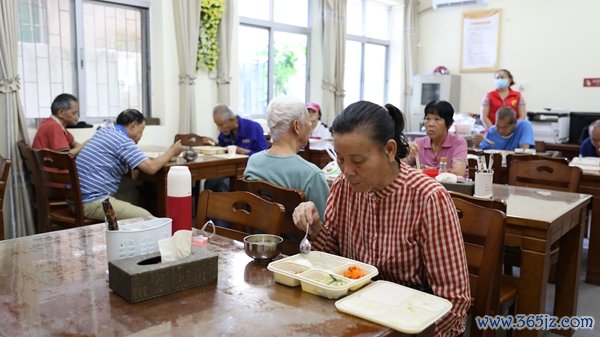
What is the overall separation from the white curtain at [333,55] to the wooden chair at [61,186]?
426 cm

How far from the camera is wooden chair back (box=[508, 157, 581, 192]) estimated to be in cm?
302

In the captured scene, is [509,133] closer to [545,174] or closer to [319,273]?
[545,174]

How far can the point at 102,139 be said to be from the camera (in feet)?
10.5

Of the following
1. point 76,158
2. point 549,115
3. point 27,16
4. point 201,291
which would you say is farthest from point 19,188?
point 549,115

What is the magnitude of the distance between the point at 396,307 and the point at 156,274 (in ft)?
1.79

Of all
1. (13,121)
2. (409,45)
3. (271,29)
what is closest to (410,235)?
(13,121)

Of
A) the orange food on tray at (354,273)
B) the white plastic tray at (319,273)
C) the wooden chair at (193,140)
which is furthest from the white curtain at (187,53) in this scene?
the orange food on tray at (354,273)

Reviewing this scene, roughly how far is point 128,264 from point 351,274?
0.53 m

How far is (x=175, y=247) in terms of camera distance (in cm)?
124

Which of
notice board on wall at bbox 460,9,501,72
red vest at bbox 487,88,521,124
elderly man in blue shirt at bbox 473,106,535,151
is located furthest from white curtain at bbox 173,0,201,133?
notice board on wall at bbox 460,9,501,72

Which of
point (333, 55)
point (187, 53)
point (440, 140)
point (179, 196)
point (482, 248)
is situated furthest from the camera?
point (333, 55)

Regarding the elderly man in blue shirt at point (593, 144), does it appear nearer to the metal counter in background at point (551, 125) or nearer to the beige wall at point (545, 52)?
the metal counter in background at point (551, 125)

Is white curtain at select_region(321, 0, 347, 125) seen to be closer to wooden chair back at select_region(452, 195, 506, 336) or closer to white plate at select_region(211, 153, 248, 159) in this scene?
white plate at select_region(211, 153, 248, 159)

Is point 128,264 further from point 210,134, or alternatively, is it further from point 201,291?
point 210,134
